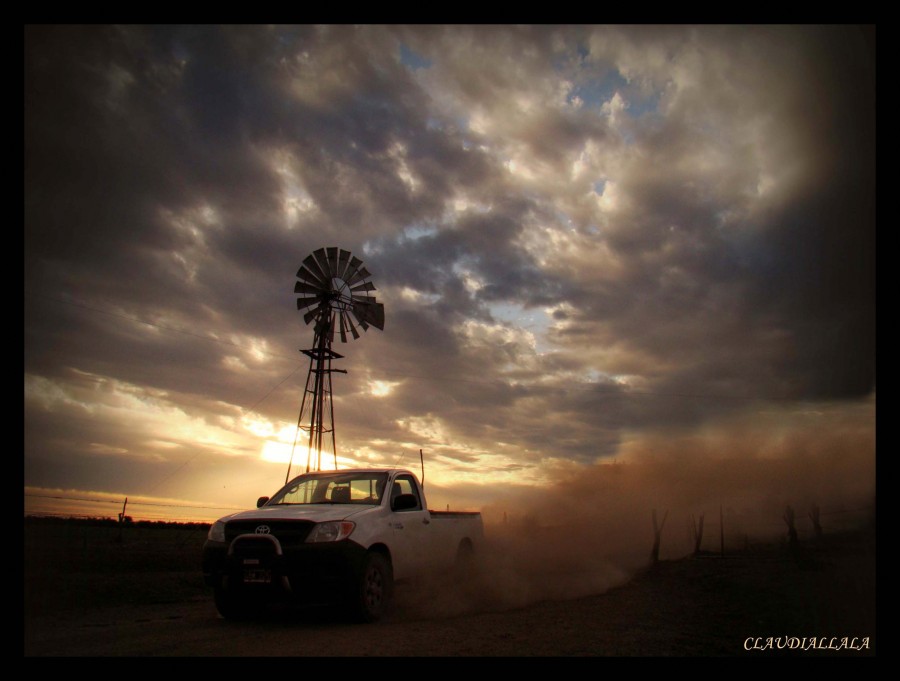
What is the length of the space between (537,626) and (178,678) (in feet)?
14.6

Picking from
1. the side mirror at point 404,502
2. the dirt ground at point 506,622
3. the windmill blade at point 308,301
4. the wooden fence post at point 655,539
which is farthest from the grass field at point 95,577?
the wooden fence post at point 655,539

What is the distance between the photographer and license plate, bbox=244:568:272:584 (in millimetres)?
8227

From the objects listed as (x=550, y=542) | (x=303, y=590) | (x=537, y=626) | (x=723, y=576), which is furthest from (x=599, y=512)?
(x=303, y=590)

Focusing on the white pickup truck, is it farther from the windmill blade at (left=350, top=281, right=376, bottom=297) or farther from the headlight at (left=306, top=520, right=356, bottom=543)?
the windmill blade at (left=350, top=281, right=376, bottom=297)

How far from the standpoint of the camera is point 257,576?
8289 mm

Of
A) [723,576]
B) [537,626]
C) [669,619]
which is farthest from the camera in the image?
[723,576]

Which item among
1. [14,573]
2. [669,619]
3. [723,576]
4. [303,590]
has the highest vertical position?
[14,573]

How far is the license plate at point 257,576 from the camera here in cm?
823

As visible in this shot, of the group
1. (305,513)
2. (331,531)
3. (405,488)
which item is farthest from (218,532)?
(405,488)

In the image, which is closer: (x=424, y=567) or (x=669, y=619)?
(x=669, y=619)

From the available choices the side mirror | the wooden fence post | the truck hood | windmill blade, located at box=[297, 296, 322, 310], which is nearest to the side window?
the side mirror

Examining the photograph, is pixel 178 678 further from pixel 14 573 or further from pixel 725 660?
pixel 725 660

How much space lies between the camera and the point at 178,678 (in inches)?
214

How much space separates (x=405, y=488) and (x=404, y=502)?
34.5 inches
